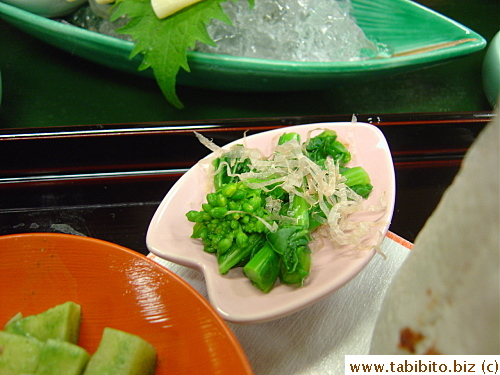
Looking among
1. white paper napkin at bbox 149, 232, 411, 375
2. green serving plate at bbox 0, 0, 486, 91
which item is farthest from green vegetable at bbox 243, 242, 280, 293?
green serving plate at bbox 0, 0, 486, 91

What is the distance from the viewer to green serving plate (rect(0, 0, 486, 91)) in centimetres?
138

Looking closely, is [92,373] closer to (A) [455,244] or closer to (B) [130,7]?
(A) [455,244]

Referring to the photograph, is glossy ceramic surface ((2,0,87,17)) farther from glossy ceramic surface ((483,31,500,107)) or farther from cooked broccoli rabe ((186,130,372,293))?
glossy ceramic surface ((483,31,500,107))

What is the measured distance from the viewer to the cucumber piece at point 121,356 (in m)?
0.67

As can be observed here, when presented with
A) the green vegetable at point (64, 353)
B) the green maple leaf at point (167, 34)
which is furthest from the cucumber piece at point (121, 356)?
the green maple leaf at point (167, 34)

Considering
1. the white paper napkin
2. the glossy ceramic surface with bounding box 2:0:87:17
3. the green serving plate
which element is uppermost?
the glossy ceramic surface with bounding box 2:0:87:17

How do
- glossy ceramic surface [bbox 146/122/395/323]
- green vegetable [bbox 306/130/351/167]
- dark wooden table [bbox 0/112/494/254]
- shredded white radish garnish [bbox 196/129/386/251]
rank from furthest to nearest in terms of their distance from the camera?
dark wooden table [bbox 0/112/494/254] < green vegetable [bbox 306/130/351/167] < shredded white radish garnish [bbox 196/129/386/251] < glossy ceramic surface [bbox 146/122/395/323]

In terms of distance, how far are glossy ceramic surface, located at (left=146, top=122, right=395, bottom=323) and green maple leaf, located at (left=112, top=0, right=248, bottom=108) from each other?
0.44 metres

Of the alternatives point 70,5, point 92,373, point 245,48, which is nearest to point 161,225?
point 92,373

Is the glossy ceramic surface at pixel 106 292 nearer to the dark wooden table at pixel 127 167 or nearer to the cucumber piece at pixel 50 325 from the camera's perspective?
the cucumber piece at pixel 50 325

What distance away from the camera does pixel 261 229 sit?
91 centimetres

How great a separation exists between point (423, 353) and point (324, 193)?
0.62 m

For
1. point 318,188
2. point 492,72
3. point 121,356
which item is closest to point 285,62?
point 318,188

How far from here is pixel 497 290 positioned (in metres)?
0.31
